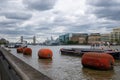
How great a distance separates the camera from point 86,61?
30391 mm

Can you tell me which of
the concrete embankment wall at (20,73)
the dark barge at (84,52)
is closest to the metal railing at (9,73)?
the concrete embankment wall at (20,73)

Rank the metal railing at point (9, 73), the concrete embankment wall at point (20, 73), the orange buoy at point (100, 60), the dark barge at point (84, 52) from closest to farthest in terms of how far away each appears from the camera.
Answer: the concrete embankment wall at point (20, 73) → the metal railing at point (9, 73) → the orange buoy at point (100, 60) → the dark barge at point (84, 52)

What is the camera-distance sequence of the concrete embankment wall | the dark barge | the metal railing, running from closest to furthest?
the concrete embankment wall
the metal railing
the dark barge

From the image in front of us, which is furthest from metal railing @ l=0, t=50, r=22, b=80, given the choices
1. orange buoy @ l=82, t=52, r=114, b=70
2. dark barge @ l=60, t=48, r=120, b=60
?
dark barge @ l=60, t=48, r=120, b=60

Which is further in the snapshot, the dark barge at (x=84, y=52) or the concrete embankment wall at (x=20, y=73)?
the dark barge at (x=84, y=52)

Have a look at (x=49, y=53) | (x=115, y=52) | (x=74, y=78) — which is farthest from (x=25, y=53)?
(x=74, y=78)

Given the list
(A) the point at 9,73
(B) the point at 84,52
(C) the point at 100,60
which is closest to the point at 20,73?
(A) the point at 9,73

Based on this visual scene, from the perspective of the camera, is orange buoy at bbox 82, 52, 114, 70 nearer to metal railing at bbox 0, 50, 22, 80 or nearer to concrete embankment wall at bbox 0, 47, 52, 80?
metal railing at bbox 0, 50, 22, 80

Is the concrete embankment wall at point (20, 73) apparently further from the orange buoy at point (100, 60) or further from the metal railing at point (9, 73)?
the orange buoy at point (100, 60)

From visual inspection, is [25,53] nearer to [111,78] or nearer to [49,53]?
[49,53]

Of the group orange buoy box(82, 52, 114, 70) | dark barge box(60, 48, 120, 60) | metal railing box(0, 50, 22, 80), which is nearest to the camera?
metal railing box(0, 50, 22, 80)

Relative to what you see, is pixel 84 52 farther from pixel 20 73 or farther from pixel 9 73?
pixel 20 73

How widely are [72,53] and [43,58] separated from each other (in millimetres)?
21109

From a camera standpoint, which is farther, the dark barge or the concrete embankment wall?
the dark barge
